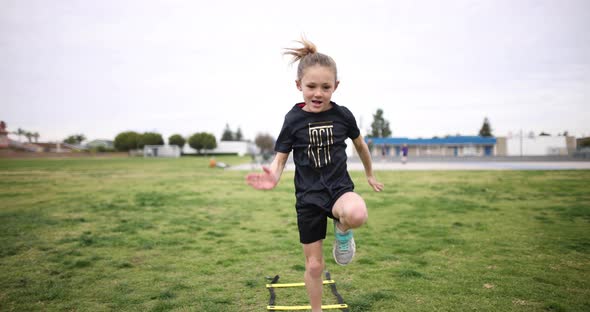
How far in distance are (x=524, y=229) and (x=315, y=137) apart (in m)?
6.20

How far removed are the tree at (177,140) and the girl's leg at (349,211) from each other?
108m

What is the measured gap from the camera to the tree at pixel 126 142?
97125 millimetres

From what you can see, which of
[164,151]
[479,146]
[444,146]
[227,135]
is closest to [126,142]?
[164,151]

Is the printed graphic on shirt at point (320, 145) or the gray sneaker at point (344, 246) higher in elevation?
the printed graphic on shirt at point (320, 145)

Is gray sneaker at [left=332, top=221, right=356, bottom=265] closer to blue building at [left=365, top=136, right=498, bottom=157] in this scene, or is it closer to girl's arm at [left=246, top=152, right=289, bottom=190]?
girl's arm at [left=246, top=152, right=289, bottom=190]

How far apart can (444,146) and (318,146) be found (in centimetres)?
6786

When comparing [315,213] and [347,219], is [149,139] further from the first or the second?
[347,219]

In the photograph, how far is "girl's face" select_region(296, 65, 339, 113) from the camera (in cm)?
336

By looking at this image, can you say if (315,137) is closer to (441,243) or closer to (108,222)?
(441,243)

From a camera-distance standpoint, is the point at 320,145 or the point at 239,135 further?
the point at 239,135

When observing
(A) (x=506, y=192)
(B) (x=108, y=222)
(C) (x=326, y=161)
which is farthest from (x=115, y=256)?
(A) (x=506, y=192)

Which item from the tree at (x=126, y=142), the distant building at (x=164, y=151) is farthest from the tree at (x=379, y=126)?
the tree at (x=126, y=142)

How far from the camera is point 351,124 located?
367 cm

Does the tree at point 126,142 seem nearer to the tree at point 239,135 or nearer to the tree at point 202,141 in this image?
the tree at point 202,141
